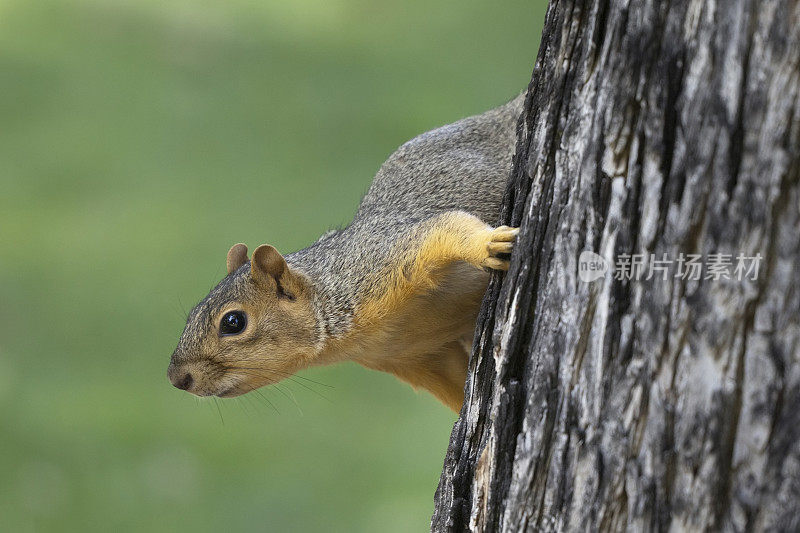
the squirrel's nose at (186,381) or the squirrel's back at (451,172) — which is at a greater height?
the squirrel's back at (451,172)

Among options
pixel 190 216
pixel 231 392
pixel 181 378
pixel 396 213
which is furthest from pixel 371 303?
pixel 190 216

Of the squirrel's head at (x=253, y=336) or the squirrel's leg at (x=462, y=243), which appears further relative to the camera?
the squirrel's head at (x=253, y=336)

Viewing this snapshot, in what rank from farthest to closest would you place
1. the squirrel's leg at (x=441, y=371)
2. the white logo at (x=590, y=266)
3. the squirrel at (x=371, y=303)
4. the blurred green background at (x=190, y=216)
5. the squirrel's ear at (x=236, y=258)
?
the blurred green background at (x=190, y=216) → the squirrel's ear at (x=236, y=258) → the squirrel's leg at (x=441, y=371) → the squirrel at (x=371, y=303) → the white logo at (x=590, y=266)

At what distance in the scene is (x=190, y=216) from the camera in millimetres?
6062

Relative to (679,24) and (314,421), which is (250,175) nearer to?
(314,421)

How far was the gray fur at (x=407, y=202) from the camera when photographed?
263 cm

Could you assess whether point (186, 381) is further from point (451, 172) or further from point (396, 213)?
point (451, 172)

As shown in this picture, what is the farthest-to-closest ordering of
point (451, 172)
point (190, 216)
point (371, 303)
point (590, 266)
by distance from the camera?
point (190, 216)
point (451, 172)
point (371, 303)
point (590, 266)

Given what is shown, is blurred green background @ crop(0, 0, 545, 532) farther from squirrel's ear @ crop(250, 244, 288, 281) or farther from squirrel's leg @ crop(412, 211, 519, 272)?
squirrel's leg @ crop(412, 211, 519, 272)

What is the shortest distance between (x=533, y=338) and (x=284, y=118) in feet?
17.4

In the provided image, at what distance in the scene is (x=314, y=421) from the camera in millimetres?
5262

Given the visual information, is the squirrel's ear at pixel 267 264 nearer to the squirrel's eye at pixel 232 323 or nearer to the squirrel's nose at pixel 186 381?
the squirrel's eye at pixel 232 323

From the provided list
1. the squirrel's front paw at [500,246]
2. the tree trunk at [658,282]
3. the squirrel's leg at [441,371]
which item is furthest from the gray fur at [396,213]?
the tree trunk at [658,282]

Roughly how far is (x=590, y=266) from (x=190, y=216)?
15.8 ft
